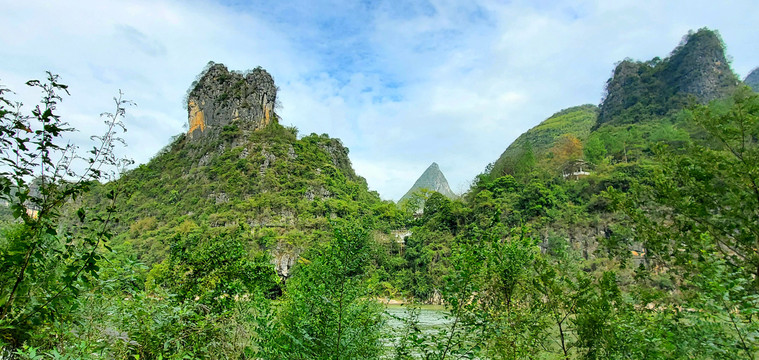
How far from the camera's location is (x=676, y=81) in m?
61.2

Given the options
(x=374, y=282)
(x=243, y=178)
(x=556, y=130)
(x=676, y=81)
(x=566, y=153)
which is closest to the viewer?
(x=374, y=282)

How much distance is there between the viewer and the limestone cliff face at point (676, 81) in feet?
189

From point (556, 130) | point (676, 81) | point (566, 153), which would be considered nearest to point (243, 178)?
point (566, 153)

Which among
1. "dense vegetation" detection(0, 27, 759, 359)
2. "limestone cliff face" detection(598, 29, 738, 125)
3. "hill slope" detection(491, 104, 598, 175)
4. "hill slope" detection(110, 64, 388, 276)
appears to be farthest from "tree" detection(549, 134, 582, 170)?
"dense vegetation" detection(0, 27, 759, 359)

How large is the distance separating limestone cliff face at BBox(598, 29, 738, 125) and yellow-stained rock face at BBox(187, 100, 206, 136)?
7228cm

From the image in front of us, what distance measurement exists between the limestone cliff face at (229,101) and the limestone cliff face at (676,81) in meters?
60.9

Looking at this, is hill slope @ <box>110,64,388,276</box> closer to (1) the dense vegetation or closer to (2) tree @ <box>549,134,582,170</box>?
(2) tree @ <box>549,134,582,170</box>

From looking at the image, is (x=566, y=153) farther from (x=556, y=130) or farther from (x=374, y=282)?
(x=374, y=282)

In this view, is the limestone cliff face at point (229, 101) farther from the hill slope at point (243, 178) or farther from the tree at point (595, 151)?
the tree at point (595, 151)

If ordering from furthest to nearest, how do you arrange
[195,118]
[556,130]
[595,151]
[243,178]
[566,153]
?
[556,130] < [195,118] < [566,153] < [243,178] < [595,151]

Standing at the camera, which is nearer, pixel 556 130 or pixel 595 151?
pixel 595 151

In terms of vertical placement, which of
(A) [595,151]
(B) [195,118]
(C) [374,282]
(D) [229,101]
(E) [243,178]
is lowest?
(C) [374,282]

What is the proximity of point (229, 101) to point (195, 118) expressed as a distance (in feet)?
28.8

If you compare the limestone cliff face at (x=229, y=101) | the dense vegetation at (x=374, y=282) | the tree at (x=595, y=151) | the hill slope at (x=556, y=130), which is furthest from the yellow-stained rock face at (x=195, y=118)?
the dense vegetation at (x=374, y=282)
